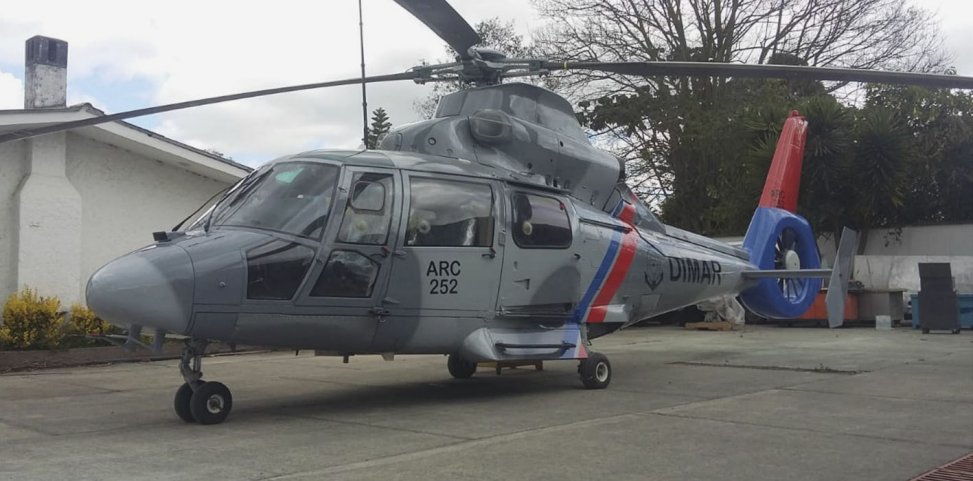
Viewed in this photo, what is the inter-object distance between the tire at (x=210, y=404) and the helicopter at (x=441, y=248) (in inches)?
0.5

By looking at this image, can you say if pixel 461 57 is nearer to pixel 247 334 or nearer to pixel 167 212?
pixel 247 334

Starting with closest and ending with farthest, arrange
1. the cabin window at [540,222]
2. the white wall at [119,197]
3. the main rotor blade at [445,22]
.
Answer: the main rotor blade at [445,22]
the cabin window at [540,222]
the white wall at [119,197]

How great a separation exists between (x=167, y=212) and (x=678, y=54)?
18239 mm

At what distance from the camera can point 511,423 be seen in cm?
695

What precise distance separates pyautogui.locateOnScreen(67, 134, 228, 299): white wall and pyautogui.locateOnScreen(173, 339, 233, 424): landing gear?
842 cm

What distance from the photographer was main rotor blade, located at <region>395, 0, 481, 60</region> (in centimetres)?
755

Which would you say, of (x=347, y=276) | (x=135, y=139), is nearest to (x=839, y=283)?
(x=347, y=276)

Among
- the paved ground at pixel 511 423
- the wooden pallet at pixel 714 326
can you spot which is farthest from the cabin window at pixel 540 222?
the wooden pallet at pixel 714 326

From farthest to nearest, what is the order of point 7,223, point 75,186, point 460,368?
1. point 75,186
2. point 7,223
3. point 460,368

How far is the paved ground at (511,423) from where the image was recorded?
5.14 meters

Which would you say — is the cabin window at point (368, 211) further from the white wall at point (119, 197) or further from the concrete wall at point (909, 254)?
the concrete wall at point (909, 254)

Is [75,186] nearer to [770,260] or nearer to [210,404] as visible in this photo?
[210,404]

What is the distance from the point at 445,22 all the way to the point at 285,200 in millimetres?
2422

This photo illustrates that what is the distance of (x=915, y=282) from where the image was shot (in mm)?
Answer: 21828
